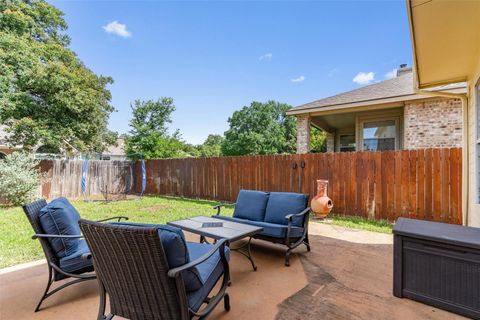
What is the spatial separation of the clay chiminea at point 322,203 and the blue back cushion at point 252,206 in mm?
2376

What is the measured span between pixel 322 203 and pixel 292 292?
3.71 meters

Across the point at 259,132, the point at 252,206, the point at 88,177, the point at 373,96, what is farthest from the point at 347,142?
the point at 259,132

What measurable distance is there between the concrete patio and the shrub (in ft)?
18.4

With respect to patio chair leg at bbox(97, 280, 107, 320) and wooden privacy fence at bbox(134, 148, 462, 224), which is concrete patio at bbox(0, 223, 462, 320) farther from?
wooden privacy fence at bbox(134, 148, 462, 224)

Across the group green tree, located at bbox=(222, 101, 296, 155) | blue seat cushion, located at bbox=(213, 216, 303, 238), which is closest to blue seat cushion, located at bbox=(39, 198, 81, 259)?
blue seat cushion, located at bbox=(213, 216, 303, 238)

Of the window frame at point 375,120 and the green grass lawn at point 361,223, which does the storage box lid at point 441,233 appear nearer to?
the green grass lawn at point 361,223

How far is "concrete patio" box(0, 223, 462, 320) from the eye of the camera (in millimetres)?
2242

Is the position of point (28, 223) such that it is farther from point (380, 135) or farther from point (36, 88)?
point (380, 135)

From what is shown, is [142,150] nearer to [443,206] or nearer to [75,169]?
[75,169]

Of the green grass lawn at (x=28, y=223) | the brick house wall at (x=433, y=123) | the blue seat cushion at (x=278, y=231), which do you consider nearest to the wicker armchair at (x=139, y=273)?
the blue seat cushion at (x=278, y=231)

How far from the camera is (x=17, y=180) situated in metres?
7.33

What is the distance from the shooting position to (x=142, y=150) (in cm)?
1309

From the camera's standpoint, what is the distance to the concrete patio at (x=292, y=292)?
224cm

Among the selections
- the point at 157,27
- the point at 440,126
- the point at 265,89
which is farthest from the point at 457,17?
the point at 265,89
